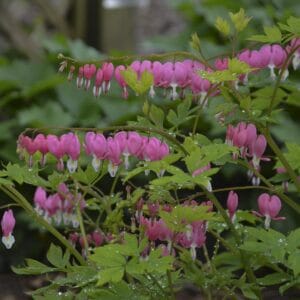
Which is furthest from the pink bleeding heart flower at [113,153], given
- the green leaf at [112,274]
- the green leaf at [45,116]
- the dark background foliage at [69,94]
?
the green leaf at [45,116]

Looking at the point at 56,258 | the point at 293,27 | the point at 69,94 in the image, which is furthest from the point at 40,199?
the point at 69,94

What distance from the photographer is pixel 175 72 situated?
78.5 inches

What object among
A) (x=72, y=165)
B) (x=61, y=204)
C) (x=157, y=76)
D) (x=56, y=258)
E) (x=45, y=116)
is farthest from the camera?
(x=45, y=116)

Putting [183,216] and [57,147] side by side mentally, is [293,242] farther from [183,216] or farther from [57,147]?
[57,147]

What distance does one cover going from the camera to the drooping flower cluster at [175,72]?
195 cm

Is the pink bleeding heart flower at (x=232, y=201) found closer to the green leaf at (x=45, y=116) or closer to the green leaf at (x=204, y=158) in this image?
the green leaf at (x=204, y=158)

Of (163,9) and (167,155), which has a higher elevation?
(167,155)

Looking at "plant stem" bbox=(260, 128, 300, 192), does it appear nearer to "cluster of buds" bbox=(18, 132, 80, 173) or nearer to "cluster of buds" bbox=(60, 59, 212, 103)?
"cluster of buds" bbox=(60, 59, 212, 103)

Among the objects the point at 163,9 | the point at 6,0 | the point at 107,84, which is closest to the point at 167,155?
the point at 107,84

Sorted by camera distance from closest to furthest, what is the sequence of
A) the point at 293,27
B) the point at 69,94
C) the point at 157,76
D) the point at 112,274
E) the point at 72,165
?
the point at 112,274
the point at 293,27
the point at 72,165
the point at 157,76
the point at 69,94

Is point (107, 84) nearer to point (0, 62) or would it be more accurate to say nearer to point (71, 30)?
point (0, 62)

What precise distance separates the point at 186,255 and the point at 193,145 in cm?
43

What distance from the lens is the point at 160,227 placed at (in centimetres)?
187

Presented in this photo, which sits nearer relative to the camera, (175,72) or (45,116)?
(175,72)
